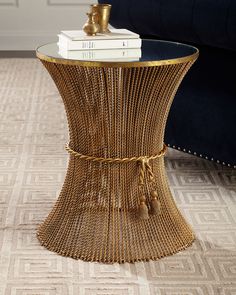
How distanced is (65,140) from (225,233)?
0.91 m

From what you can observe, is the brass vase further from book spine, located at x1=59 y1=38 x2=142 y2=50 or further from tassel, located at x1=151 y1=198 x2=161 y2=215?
tassel, located at x1=151 y1=198 x2=161 y2=215

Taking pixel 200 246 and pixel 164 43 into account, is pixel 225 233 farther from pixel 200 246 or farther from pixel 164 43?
pixel 164 43

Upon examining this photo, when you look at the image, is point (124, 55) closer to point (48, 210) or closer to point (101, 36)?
point (101, 36)

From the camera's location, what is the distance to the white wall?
405cm

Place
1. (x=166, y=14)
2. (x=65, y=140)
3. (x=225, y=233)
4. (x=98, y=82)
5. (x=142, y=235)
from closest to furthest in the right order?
(x=98, y=82), (x=142, y=235), (x=225, y=233), (x=166, y=14), (x=65, y=140)

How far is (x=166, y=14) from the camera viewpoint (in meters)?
1.92

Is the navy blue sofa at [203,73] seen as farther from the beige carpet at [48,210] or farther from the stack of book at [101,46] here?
the stack of book at [101,46]

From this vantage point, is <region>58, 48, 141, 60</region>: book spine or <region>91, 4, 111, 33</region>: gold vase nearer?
<region>58, 48, 141, 60</region>: book spine

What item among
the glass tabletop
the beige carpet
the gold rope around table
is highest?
the glass tabletop

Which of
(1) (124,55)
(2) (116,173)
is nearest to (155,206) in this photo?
(2) (116,173)

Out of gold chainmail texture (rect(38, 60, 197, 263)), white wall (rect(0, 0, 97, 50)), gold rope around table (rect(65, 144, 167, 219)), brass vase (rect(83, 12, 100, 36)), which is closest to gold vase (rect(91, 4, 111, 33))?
brass vase (rect(83, 12, 100, 36))

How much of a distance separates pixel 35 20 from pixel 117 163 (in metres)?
2.79

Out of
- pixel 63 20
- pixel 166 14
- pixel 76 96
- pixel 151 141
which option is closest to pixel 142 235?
pixel 151 141

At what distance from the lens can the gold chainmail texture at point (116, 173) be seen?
1396 mm
